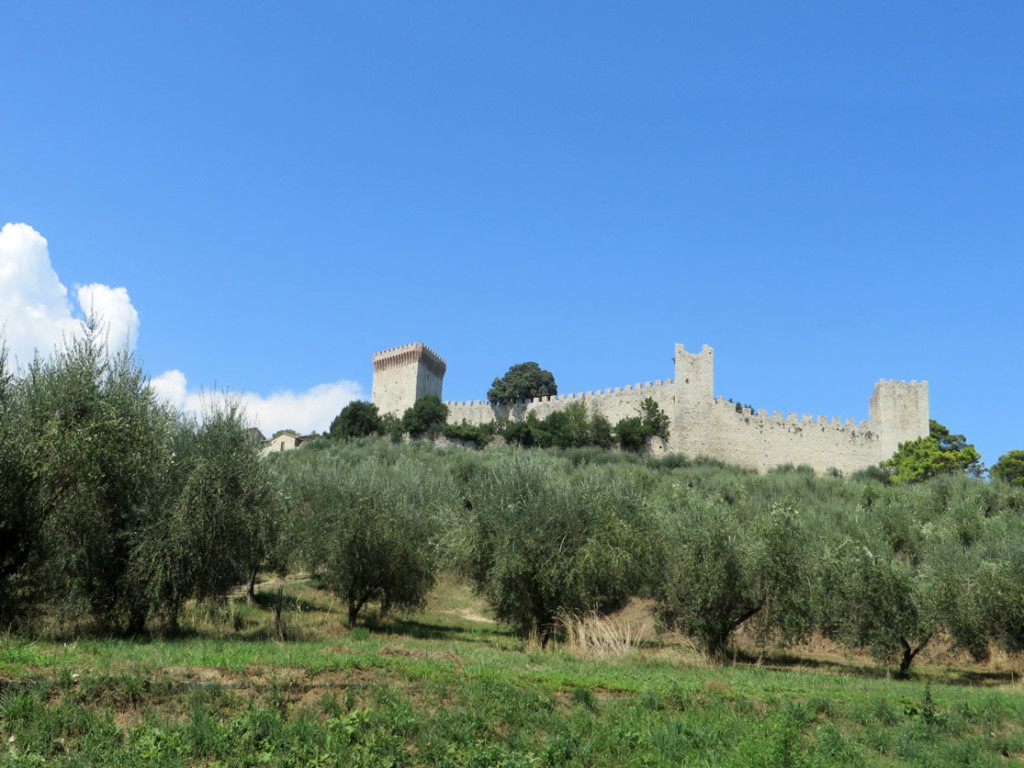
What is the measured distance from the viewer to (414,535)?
19.7 metres

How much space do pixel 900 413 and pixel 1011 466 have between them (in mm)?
6672

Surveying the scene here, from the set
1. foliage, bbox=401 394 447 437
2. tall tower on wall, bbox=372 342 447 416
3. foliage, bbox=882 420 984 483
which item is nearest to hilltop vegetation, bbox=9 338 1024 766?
foliage, bbox=882 420 984 483

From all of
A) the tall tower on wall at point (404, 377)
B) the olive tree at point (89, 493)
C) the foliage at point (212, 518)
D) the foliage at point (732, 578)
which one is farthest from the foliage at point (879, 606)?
the tall tower on wall at point (404, 377)

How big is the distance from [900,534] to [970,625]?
337 inches

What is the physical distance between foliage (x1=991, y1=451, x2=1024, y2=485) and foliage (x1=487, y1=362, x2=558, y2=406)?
28662 mm

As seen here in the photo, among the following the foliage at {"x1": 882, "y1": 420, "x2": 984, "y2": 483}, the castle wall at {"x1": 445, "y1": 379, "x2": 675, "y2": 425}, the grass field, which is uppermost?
the castle wall at {"x1": 445, "y1": 379, "x2": 675, "y2": 425}

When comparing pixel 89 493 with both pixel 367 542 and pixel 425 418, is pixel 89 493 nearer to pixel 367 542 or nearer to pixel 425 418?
pixel 367 542

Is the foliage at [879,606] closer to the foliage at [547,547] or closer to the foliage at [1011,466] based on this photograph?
the foliage at [547,547]

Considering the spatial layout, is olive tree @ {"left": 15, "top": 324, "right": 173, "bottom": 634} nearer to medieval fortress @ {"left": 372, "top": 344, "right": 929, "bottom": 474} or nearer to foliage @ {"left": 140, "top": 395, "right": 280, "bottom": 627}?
foliage @ {"left": 140, "top": 395, "right": 280, "bottom": 627}

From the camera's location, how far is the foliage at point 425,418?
5544 cm

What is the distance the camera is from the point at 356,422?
57.8 metres

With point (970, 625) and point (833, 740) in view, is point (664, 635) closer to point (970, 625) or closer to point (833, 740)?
point (970, 625)

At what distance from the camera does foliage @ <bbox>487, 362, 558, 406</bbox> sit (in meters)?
58.9

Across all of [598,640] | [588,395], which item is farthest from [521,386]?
[598,640]
